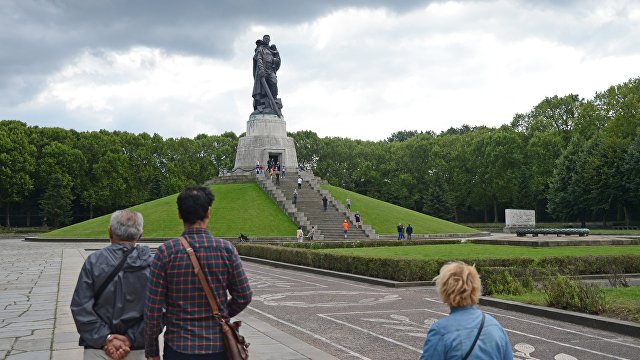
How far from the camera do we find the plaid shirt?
4.57 metres

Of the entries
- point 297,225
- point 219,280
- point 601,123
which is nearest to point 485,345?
point 219,280

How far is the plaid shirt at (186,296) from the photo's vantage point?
457cm

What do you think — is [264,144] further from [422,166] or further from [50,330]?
[50,330]

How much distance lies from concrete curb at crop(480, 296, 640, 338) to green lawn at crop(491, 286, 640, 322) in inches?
13.2

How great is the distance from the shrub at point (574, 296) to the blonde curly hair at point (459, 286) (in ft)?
28.6

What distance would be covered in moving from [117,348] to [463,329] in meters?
2.72

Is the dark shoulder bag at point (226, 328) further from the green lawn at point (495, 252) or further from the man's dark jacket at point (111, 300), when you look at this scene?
the green lawn at point (495, 252)

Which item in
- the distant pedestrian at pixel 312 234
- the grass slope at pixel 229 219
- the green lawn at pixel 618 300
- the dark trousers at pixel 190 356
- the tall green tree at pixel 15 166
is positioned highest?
the tall green tree at pixel 15 166

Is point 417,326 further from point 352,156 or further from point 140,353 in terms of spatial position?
point 352,156

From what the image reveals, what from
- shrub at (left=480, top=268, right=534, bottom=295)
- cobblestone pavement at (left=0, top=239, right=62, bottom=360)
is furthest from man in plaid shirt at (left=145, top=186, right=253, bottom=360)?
shrub at (left=480, top=268, right=534, bottom=295)

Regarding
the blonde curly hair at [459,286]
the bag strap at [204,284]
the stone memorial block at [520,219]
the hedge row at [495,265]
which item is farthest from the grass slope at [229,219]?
the blonde curly hair at [459,286]

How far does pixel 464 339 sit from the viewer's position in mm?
4090

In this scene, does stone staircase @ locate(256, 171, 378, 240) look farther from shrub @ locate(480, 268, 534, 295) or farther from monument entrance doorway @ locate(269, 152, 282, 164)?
shrub @ locate(480, 268, 534, 295)

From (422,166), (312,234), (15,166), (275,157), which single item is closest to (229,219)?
(312,234)
